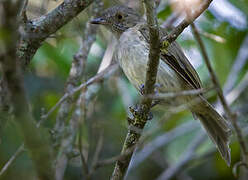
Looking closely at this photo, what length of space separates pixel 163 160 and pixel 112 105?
1122 millimetres

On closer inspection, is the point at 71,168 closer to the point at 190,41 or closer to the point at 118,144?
the point at 118,144

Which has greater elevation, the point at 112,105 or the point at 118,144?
the point at 112,105

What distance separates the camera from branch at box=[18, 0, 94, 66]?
3.26 m

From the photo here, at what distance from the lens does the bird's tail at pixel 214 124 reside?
4.38 m

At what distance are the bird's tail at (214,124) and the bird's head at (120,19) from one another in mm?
1332

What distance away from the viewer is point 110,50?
5145mm

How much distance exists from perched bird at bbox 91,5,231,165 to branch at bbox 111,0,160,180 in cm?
74

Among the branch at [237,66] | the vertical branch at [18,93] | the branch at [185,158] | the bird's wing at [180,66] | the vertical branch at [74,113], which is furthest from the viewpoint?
the branch at [237,66]

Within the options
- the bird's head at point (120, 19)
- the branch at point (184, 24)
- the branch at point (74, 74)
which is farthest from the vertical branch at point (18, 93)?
the bird's head at point (120, 19)

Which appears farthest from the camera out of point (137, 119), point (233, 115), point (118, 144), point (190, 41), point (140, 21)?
point (118, 144)

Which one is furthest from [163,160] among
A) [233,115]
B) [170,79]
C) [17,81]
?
[17,81]

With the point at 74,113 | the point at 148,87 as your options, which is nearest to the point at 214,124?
the point at 74,113

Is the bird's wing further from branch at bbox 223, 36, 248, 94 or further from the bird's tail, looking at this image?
branch at bbox 223, 36, 248, 94

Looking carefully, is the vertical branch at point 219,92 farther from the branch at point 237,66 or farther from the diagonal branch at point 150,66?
the branch at point 237,66
